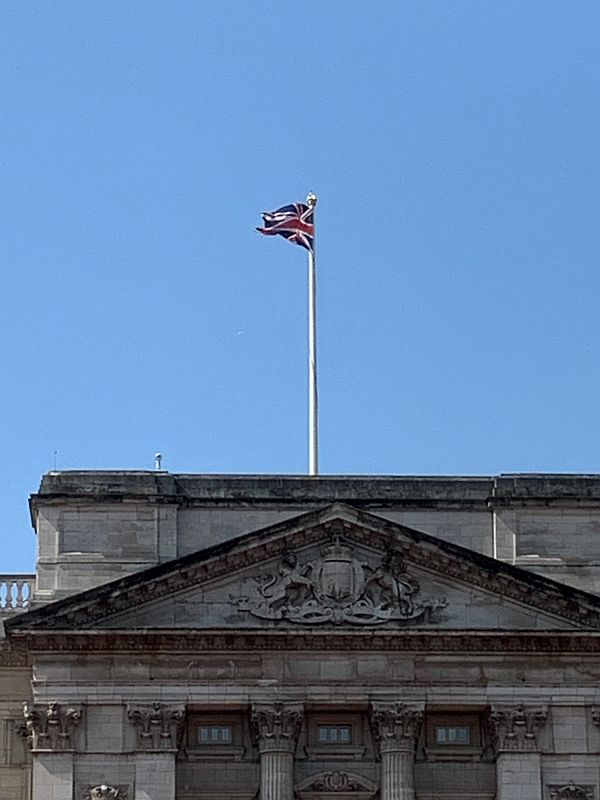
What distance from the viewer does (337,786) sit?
66.1m

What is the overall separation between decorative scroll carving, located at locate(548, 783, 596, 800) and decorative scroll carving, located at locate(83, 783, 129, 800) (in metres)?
10.5

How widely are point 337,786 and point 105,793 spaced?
575cm

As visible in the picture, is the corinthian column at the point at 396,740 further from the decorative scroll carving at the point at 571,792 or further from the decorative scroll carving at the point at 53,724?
the decorative scroll carving at the point at 53,724

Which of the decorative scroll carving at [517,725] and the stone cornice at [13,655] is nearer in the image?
the decorative scroll carving at [517,725]

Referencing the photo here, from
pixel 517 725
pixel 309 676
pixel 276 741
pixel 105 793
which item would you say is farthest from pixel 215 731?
pixel 517 725

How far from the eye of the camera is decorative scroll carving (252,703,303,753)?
65812 mm

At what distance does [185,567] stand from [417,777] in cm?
781

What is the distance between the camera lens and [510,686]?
66562 mm

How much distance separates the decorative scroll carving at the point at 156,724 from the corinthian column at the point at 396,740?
491 centimetres

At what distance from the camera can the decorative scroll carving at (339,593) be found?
66.8m

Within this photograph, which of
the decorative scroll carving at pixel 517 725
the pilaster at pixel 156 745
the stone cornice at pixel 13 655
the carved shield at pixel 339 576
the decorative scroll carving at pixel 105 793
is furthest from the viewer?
the stone cornice at pixel 13 655

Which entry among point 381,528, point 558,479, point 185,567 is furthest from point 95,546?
point 558,479

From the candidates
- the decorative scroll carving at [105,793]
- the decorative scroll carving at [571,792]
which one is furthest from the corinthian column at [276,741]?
the decorative scroll carving at [571,792]

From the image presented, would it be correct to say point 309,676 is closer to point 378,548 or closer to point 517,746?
point 378,548
